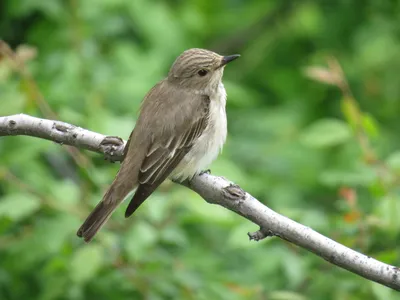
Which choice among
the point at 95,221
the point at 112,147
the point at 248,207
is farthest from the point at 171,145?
the point at 248,207

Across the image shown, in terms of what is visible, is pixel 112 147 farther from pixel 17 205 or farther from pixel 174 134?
pixel 17 205

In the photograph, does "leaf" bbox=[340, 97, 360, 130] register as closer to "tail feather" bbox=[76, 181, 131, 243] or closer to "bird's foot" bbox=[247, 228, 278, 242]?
"tail feather" bbox=[76, 181, 131, 243]

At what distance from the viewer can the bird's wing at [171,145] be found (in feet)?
16.2

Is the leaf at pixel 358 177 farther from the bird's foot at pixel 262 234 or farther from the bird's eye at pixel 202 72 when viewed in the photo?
the bird's foot at pixel 262 234

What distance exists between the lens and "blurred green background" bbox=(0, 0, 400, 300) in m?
5.21

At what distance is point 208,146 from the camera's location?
5.29 m

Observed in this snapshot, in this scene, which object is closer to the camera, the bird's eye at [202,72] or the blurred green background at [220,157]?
the blurred green background at [220,157]

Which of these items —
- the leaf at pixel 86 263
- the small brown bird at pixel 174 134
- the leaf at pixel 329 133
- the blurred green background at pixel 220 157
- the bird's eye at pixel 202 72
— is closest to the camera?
the small brown bird at pixel 174 134

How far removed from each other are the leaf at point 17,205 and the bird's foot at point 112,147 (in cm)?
66

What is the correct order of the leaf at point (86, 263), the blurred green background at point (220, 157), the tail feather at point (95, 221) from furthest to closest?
the blurred green background at point (220, 157) → the leaf at point (86, 263) → the tail feather at point (95, 221)

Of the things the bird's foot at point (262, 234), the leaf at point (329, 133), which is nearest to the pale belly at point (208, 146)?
the leaf at point (329, 133)

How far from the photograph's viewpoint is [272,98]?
9.55 meters

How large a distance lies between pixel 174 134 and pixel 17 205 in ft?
3.30

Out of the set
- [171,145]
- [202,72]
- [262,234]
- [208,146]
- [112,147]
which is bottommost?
[262,234]
